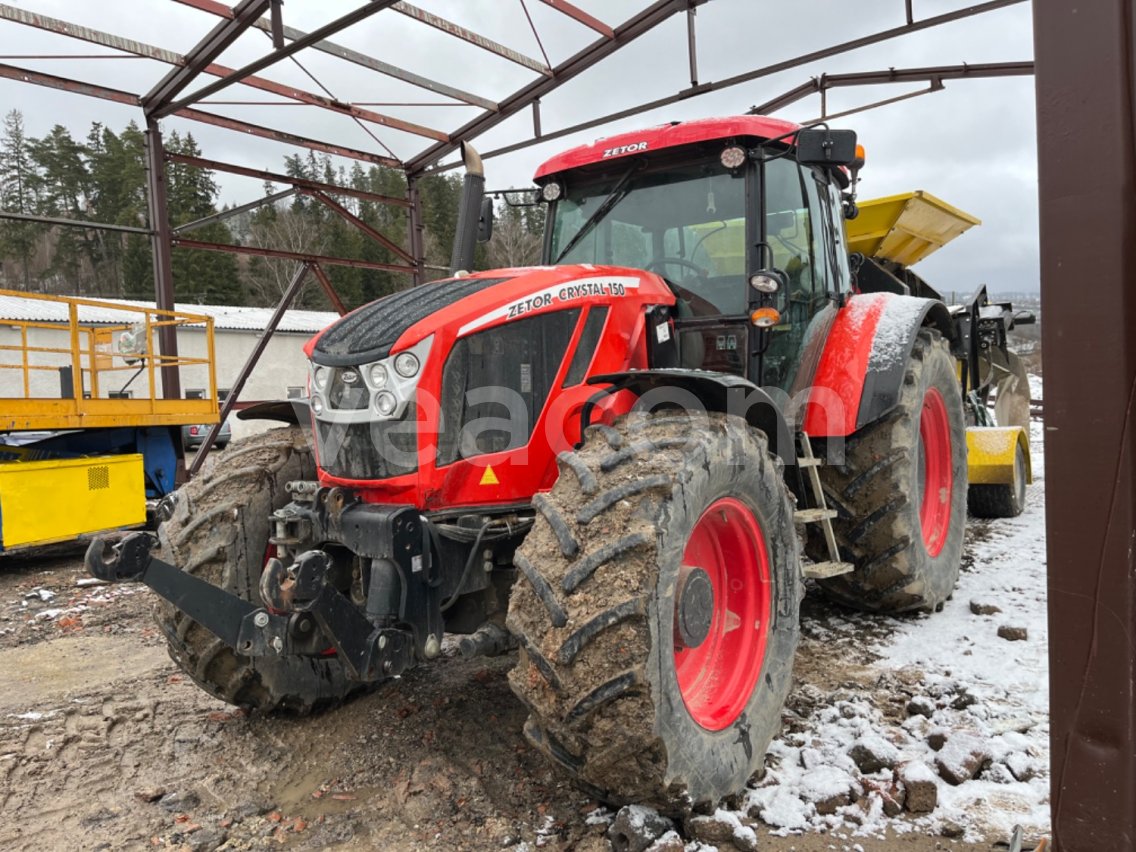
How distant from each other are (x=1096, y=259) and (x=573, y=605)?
1.59 m

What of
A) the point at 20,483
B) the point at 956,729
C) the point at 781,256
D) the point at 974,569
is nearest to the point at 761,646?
the point at 956,729

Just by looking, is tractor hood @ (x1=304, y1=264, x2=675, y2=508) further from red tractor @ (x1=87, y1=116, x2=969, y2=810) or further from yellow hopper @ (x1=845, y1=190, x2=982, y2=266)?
yellow hopper @ (x1=845, y1=190, x2=982, y2=266)

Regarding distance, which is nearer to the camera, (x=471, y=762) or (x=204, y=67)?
(x=471, y=762)

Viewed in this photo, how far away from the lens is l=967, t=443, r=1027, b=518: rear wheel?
754 centimetres

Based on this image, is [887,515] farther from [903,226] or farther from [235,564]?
[903,226]

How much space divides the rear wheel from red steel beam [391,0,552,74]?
6.01m

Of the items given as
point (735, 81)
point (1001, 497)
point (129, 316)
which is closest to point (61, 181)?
point (129, 316)

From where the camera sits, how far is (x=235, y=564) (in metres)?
3.52

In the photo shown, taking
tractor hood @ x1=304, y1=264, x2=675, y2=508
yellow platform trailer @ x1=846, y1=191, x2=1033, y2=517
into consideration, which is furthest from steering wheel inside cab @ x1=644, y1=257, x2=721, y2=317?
yellow platform trailer @ x1=846, y1=191, x2=1033, y2=517

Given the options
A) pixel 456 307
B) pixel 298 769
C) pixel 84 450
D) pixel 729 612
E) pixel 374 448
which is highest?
pixel 456 307

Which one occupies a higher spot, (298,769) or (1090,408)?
(1090,408)

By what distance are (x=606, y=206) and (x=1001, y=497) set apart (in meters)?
5.19

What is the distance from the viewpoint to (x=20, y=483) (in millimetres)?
7027

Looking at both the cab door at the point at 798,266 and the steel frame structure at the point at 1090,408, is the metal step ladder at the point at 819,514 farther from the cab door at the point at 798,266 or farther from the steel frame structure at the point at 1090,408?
the steel frame structure at the point at 1090,408
